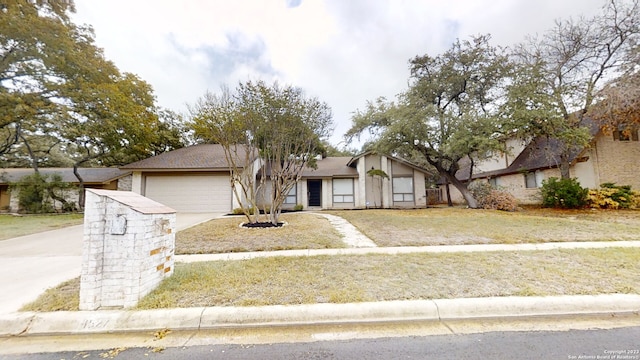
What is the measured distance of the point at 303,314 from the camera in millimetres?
2812

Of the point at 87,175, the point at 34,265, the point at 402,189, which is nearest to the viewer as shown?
the point at 34,265

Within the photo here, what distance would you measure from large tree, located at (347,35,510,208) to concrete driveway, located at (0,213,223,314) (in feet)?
45.2

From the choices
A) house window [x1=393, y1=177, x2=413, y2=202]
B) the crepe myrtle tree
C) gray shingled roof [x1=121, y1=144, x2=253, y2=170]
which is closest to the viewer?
the crepe myrtle tree

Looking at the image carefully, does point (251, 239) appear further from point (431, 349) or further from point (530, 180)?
point (530, 180)

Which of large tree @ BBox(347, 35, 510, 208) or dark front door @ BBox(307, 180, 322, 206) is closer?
large tree @ BBox(347, 35, 510, 208)

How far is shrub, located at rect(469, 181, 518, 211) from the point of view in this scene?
45.3ft

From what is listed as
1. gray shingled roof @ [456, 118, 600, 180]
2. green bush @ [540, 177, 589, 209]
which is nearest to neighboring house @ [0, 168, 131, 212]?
green bush @ [540, 177, 589, 209]

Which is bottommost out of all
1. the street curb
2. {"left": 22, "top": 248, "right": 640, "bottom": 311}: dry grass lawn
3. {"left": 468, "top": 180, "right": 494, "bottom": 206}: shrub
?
the street curb

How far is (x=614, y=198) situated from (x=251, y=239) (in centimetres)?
1659

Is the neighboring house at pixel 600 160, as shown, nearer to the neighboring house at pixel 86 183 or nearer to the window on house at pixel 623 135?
the window on house at pixel 623 135

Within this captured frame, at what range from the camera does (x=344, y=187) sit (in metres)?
17.8

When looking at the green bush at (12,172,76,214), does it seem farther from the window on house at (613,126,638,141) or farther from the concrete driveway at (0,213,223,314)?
the window on house at (613,126,638,141)

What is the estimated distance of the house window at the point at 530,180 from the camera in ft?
54.8

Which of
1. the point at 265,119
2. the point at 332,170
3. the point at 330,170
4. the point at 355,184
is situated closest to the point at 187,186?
the point at 265,119
